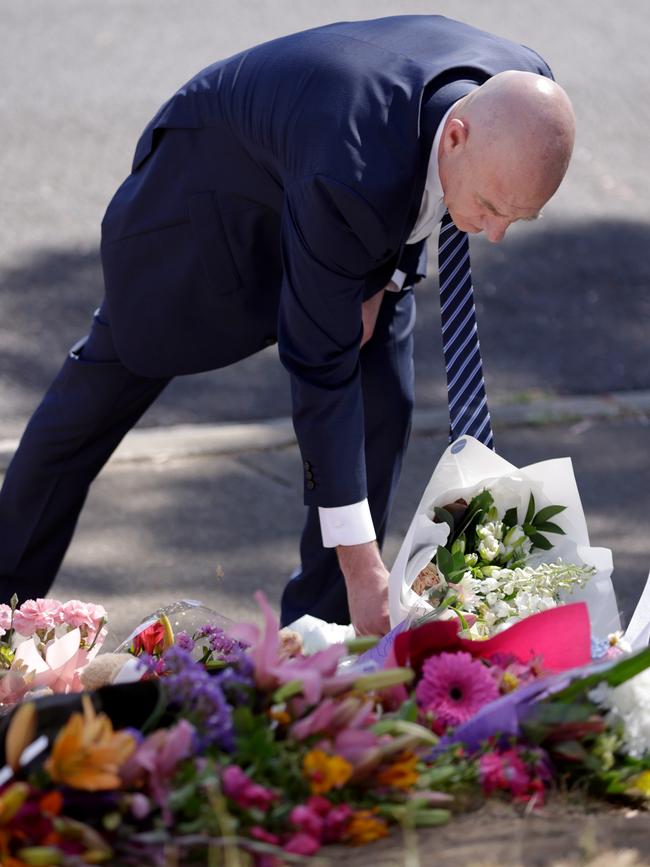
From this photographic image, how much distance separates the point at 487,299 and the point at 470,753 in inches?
155

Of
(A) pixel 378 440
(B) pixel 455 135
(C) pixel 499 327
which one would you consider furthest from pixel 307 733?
(C) pixel 499 327

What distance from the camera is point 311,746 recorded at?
1.53 metres

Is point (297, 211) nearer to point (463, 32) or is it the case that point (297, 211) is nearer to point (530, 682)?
point (463, 32)

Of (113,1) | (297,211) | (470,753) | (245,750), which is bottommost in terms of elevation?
(113,1)

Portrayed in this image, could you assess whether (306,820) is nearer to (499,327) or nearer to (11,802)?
(11,802)

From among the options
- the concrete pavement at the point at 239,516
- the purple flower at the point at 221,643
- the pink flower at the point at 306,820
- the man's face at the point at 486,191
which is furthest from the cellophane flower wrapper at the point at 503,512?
the concrete pavement at the point at 239,516

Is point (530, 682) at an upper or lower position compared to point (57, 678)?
upper

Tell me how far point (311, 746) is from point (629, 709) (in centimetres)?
45

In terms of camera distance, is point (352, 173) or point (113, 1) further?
point (113, 1)

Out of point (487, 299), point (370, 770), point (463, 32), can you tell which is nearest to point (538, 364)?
point (487, 299)

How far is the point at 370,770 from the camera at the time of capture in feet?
5.00

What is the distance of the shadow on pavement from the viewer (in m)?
4.57

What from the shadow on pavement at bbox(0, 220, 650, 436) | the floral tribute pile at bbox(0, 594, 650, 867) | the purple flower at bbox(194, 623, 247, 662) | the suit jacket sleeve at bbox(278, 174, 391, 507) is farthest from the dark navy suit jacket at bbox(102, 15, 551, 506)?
the shadow on pavement at bbox(0, 220, 650, 436)

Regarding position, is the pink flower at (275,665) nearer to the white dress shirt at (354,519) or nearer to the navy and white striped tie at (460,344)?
the white dress shirt at (354,519)
